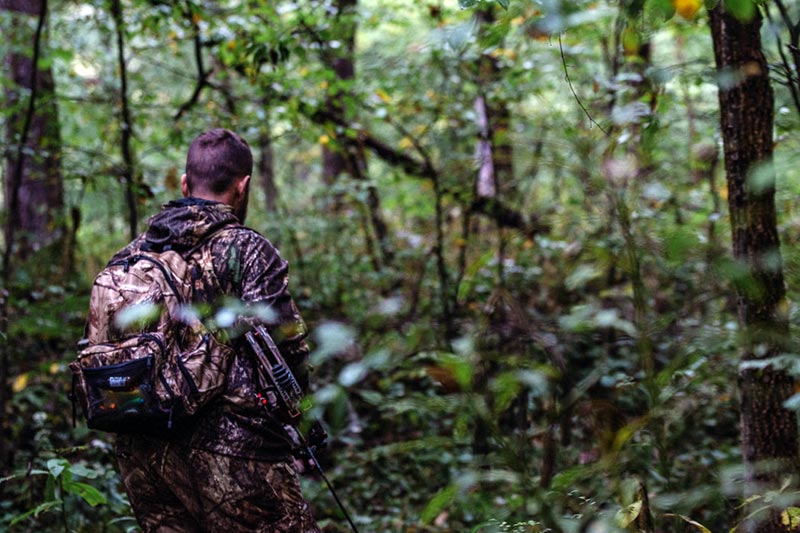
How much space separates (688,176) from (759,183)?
948 cm

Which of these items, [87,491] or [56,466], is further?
[87,491]

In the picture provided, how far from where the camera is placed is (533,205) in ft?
36.7

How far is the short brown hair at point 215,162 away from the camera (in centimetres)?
313

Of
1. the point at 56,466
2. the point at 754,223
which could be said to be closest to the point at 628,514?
the point at 754,223

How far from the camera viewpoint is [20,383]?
6.27 m

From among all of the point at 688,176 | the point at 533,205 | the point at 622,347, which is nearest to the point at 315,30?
the point at 622,347

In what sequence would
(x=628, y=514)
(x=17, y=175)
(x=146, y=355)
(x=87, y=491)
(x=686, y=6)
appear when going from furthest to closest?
1. (x=17, y=175)
2. (x=87, y=491)
3. (x=146, y=355)
4. (x=686, y=6)
5. (x=628, y=514)

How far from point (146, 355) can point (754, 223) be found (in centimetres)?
259

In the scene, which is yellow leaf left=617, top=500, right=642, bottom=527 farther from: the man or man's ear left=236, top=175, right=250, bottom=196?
man's ear left=236, top=175, right=250, bottom=196

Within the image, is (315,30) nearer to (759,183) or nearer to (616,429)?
(759,183)

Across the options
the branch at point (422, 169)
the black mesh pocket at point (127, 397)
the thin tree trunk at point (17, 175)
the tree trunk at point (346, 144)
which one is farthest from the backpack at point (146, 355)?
the branch at point (422, 169)

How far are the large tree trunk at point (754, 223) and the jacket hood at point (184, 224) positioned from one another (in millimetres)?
2236

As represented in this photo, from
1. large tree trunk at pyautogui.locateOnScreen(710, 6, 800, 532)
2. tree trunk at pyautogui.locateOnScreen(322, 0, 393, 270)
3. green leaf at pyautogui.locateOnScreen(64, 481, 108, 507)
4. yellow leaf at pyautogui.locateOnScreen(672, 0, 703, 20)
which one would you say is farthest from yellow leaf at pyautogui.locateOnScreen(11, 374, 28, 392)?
yellow leaf at pyautogui.locateOnScreen(672, 0, 703, 20)

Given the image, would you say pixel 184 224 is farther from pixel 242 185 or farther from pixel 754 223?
pixel 754 223
